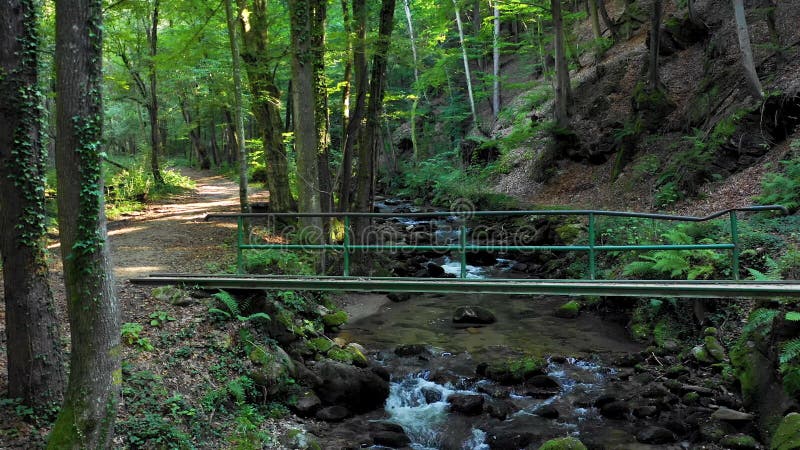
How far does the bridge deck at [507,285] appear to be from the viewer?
7141 mm

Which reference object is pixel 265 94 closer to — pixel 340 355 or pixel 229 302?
pixel 229 302

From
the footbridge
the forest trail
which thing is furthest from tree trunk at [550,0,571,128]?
the forest trail

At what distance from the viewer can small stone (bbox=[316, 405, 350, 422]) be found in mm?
7914

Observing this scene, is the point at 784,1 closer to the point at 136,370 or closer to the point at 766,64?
the point at 766,64

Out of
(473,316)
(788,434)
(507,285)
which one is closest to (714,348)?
(788,434)

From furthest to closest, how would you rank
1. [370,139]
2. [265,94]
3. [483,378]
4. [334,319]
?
[265,94]
[370,139]
[334,319]
[483,378]

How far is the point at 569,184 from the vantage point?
20.1 metres

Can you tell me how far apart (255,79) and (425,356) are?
8.38 m

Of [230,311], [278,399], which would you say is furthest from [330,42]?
[278,399]

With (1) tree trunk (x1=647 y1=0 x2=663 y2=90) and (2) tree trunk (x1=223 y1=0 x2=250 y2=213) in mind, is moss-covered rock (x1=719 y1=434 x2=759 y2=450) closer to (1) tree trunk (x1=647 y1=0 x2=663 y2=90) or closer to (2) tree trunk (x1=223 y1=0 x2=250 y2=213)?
(2) tree trunk (x1=223 y1=0 x2=250 y2=213)

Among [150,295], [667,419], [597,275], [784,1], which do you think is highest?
[784,1]

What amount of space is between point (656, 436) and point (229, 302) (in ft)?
21.4

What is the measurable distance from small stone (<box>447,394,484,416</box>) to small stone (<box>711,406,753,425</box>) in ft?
10.7

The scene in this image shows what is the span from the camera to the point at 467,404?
8.39m
